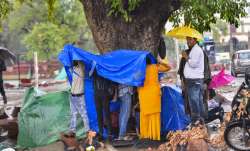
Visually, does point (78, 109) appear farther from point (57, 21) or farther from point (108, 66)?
point (57, 21)

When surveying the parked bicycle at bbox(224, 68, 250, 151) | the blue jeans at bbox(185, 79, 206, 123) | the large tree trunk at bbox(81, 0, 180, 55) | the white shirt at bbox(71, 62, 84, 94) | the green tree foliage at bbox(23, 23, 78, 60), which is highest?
the green tree foliage at bbox(23, 23, 78, 60)

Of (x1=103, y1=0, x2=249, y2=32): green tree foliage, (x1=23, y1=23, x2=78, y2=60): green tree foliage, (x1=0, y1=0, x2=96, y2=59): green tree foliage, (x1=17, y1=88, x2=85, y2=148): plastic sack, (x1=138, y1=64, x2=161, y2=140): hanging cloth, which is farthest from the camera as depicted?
(x1=0, y1=0, x2=96, y2=59): green tree foliage

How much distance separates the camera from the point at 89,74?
30.9 ft

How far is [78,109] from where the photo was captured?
9.51 metres

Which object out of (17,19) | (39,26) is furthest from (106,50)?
(17,19)

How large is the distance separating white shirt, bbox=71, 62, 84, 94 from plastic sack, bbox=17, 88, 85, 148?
2.25ft

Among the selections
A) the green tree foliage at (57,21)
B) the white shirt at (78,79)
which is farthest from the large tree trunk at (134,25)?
the green tree foliage at (57,21)

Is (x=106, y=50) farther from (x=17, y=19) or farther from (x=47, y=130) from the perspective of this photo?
(x=17, y=19)

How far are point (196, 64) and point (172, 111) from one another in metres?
0.99

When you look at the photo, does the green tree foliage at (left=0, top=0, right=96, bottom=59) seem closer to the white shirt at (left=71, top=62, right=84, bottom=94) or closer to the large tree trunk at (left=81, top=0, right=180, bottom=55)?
the large tree trunk at (left=81, top=0, right=180, bottom=55)

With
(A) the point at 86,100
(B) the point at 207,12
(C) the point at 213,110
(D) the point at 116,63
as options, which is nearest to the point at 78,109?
(A) the point at 86,100

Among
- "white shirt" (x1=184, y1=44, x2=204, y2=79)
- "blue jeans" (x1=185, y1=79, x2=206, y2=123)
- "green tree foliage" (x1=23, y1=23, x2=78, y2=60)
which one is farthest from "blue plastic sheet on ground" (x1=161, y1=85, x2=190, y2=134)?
"green tree foliage" (x1=23, y1=23, x2=78, y2=60)

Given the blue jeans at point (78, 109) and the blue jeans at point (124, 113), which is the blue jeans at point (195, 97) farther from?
the blue jeans at point (78, 109)

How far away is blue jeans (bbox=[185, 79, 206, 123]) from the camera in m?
9.09
